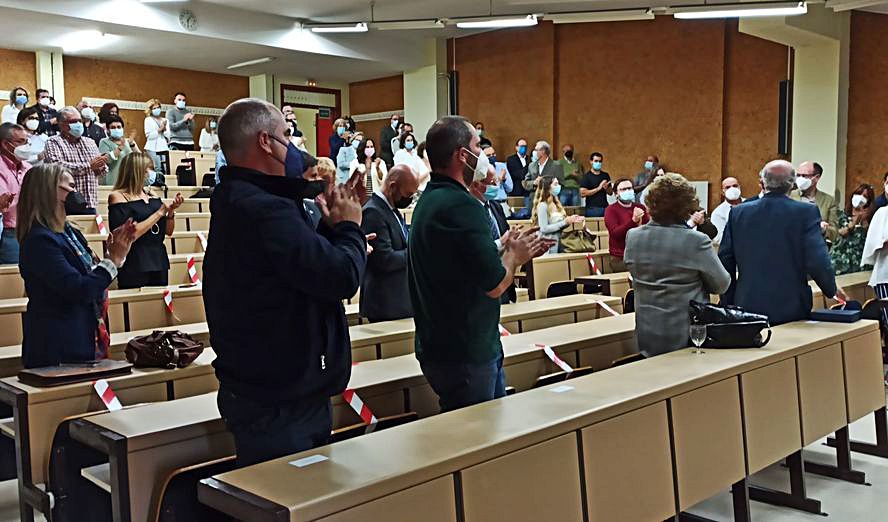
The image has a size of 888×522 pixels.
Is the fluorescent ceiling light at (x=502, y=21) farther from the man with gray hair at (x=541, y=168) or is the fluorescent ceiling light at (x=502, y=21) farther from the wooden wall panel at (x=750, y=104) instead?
the wooden wall panel at (x=750, y=104)

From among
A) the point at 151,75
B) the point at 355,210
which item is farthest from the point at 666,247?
the point at 151,75

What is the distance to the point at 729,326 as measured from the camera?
313 cm

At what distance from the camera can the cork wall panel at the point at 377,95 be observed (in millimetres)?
15375

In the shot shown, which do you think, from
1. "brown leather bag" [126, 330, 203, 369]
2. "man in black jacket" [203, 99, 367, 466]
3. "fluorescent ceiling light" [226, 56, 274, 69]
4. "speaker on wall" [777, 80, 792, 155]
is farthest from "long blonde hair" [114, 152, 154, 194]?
"fluorescent ceiling light" [226, 56, 274, 69]

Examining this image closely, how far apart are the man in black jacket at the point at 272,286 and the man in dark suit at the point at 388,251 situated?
1628 mm

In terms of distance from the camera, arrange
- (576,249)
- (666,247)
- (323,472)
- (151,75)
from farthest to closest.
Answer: (151,75), (576,249), (666,247), (323,472)

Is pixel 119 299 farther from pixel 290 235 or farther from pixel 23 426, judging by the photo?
pixel 290 235

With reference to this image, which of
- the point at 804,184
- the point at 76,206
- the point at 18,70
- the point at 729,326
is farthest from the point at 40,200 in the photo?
the point at 18,70

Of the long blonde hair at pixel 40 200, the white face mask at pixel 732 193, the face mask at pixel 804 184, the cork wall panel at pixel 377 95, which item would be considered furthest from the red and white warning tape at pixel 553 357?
the cork wall panel at pixel 377 95

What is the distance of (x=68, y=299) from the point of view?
286 cm

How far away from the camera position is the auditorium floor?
3.19 m

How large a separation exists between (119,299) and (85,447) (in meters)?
1.76

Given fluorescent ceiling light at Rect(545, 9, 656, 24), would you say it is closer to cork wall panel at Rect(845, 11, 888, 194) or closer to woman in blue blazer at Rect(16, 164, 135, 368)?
cork wall panel at Rect(845, 11, 888, 194)

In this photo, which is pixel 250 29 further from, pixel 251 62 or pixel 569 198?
pixel 569 198
